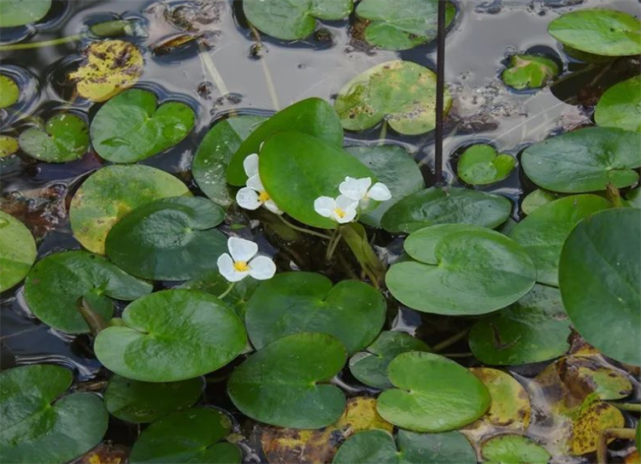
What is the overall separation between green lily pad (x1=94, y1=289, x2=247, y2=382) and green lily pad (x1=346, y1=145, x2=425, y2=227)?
1.23 feet

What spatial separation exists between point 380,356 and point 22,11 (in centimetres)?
122

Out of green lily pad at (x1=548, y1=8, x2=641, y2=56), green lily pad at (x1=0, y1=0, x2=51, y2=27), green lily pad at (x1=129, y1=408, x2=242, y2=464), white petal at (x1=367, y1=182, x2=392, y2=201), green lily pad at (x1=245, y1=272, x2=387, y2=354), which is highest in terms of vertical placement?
green lily pad at (x1=0, y1=0, x2=51, y2=27)

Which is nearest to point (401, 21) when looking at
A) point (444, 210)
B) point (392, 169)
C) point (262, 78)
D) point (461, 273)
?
point (262, 78)

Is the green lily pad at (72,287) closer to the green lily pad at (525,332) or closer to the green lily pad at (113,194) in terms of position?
the green lily pad at (113,194)

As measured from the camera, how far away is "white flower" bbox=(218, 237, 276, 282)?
4.66ft

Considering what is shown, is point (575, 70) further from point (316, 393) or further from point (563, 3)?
point (316, 393)

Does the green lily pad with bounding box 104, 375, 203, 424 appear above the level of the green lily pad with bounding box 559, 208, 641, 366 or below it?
below

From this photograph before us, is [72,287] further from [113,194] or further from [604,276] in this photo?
[604,276]

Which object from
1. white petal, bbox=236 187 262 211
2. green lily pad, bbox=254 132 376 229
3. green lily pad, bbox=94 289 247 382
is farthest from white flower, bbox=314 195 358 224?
green lily pad, bbox=94 289 247 382

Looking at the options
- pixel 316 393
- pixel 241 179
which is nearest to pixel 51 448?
pixel 316 393

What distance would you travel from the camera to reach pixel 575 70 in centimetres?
187

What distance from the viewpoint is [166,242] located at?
1.54 meters

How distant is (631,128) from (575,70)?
0.22 m

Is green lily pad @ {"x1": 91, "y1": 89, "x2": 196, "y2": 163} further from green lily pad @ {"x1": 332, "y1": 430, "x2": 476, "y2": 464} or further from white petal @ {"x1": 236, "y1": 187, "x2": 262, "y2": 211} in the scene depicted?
green lily pad @ {"x1": 332, "y1": 430, "x2": 476, "y2": 464}
